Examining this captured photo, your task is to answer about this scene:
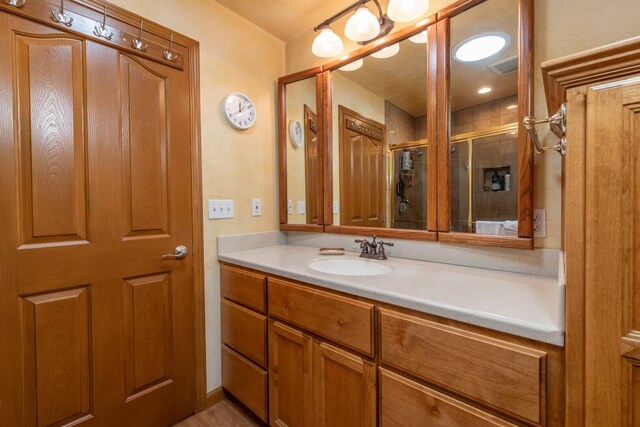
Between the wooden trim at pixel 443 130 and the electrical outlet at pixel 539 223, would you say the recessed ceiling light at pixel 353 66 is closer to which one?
the wooden trim at pixel 443 130

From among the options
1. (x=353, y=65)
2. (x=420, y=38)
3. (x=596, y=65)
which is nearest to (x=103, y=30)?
(x=353, y=65)

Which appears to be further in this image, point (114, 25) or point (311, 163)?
point (311, 163)

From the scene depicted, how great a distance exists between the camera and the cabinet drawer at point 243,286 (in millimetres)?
1414

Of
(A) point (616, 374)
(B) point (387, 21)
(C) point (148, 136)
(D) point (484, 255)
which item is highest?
(B) point (387, 21)

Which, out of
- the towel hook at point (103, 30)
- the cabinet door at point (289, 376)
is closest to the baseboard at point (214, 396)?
the cabinet door at point (289, 376)

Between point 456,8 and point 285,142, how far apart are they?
1.23 metres

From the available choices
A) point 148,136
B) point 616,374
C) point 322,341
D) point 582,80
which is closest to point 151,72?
point 148,136

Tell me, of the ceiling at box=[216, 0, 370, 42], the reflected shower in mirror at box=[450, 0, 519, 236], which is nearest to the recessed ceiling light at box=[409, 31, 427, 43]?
the reflected shower in mirror at box=[450, 0, 519, 236]

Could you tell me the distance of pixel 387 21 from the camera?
151 centimetres

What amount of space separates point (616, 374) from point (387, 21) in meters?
1.69

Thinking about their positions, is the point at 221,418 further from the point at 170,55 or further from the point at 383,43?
the point at 383,43

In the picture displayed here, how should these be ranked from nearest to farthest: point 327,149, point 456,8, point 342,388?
point 342,388, point 456,8, point 327,149

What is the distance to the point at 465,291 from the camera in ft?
→ 3.10

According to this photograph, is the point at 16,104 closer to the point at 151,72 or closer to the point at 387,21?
the point at 151,72
